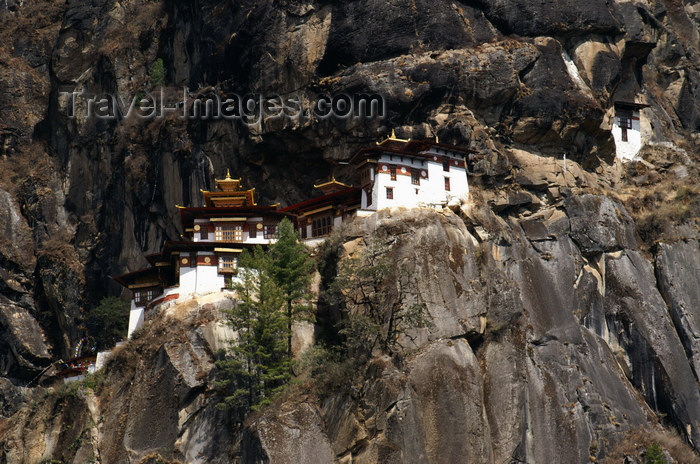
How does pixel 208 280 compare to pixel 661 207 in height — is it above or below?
below

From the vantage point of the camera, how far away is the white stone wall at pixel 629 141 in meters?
81.6

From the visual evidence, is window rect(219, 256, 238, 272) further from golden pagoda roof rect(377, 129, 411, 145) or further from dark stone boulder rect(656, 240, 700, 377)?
dark stone boulder rect(656, 240, 700, 377)

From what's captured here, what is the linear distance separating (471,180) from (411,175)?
237 inches

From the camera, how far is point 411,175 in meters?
69.5

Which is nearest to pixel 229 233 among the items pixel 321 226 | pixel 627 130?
pixel 321 226

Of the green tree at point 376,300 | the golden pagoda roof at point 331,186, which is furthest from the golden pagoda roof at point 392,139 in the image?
the green tree at point 376,300

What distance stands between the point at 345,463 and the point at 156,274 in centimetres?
2399

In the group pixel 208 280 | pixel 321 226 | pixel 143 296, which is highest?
pixel 321 226

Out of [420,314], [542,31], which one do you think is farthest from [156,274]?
[542,31]

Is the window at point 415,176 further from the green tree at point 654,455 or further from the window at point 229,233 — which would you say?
the green tree at point 654,455

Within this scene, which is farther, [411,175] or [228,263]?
[411,175]

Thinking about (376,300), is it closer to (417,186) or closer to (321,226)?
(417,186)

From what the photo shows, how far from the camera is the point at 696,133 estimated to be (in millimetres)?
88562

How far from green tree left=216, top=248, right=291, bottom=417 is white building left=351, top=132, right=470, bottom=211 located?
409 inches
